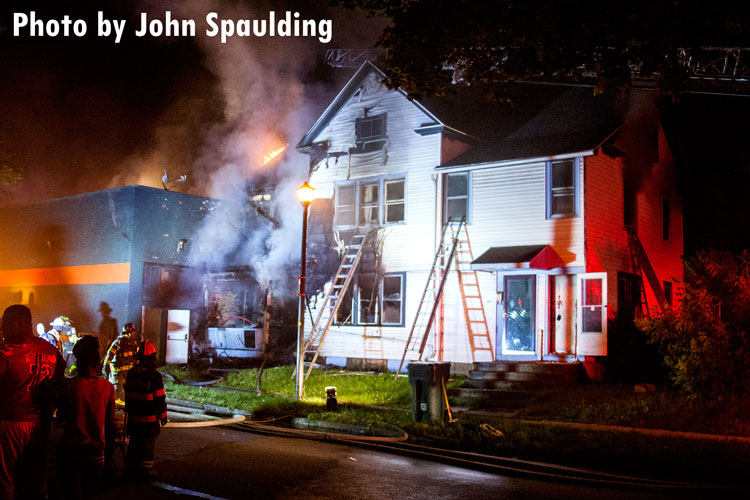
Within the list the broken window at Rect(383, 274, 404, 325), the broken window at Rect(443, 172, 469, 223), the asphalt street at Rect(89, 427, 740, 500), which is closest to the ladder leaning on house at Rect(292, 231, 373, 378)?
the broken window at Rect(383, 274, 404, 325)

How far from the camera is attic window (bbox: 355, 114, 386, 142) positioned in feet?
66.9

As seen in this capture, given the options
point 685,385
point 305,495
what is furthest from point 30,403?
point 685,385

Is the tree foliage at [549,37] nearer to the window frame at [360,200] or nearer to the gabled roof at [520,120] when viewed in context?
the gabled roof at [520,120]

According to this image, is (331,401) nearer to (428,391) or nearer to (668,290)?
(428,391)

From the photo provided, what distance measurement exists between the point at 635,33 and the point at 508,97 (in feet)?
8.60

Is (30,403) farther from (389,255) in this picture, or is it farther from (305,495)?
(389,255)

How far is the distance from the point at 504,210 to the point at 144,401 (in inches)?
484

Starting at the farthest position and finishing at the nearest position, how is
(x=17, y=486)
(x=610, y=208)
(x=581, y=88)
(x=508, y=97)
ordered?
(x=581, y=88) → (x=610, y=208) → (x=508, y=97) → (x=17, y=486)

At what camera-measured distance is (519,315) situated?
1747cm

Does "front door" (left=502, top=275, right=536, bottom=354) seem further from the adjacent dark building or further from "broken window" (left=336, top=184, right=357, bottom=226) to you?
the adjacent dark building

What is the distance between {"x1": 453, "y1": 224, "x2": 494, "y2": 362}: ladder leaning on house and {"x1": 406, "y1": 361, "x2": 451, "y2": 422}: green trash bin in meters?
6.30

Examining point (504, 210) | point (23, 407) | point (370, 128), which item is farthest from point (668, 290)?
point (23, 407)

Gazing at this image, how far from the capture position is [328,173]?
21.5 metres

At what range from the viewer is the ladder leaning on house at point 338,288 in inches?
755
